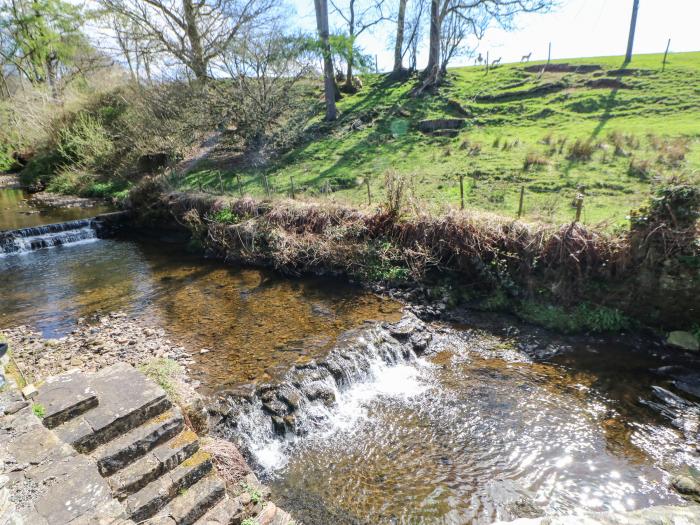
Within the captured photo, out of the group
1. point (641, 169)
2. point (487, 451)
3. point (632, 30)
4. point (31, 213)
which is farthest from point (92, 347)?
point (632, 30)

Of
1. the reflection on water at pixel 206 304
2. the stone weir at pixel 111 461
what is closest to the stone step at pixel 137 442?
the stone weir at pixel 111 461

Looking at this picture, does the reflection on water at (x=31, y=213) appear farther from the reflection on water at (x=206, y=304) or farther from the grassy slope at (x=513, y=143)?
the grassy slope at (x=513, y=143)

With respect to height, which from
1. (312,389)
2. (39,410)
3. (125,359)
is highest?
(39,410)

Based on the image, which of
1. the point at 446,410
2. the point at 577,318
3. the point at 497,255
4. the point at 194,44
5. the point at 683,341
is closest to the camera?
the point at 446,410

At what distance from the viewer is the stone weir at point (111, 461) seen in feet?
8.97

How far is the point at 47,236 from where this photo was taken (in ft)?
47.6

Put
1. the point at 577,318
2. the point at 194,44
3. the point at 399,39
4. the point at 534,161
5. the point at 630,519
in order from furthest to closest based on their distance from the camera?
the point at 399,39 < the point at 194,44 < the point at 534,161 < the point at 577,318 < the point at 630,519

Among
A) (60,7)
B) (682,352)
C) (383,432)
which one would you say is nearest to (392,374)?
(383,432)

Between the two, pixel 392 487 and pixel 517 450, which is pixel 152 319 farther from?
pixel 517 450

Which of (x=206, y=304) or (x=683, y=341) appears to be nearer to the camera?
(x=683, y=341)

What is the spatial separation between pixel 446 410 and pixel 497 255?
14.0ft

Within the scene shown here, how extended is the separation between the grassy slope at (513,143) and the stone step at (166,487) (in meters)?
8.05

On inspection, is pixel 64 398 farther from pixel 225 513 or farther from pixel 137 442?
pixel 225 513

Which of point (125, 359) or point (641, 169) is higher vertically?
point (641, 169)
